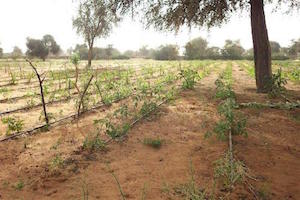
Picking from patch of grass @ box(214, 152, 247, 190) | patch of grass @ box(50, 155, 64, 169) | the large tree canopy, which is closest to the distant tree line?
the large tree canopy

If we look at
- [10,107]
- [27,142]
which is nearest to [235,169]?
[27,142]

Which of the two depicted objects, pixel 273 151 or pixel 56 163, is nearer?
pixel 56 163

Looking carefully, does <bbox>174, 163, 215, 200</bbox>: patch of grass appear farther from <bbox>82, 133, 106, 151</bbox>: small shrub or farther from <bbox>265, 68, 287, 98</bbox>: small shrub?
<bbox>265, 68, 287, 98</bbox>: small shrub

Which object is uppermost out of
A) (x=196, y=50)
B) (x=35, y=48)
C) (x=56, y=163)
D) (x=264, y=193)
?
(x=35, y=48)

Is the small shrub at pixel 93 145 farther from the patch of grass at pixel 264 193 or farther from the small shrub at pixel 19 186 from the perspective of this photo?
the patch of grass at pixel 264 193

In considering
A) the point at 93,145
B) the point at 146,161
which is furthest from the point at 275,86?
the point at 93,145

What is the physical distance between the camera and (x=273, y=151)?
4551 millimetres

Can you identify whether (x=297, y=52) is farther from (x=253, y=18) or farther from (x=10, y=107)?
(x=10, y=107)

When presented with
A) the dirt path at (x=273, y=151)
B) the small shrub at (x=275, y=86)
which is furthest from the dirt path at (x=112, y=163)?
the small shrub at (x=275, y=86)

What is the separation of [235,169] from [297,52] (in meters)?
84.0

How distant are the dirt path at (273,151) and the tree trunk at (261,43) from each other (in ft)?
9.69

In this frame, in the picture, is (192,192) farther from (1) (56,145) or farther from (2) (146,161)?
(1) (56,145)

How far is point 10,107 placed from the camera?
23.9 ft

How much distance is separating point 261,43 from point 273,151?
5.92 meters
